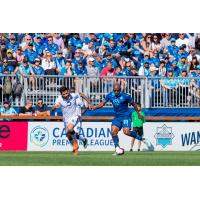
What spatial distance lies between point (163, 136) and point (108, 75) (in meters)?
3.06

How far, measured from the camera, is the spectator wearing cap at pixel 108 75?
3275cm

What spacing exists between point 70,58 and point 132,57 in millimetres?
2373

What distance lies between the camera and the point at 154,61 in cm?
3450

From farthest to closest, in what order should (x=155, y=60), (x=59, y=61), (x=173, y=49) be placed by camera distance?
(x=173, y=49)
(x=155, y=60)
(x=59, y=61)

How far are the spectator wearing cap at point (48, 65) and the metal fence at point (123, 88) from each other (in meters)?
0.96

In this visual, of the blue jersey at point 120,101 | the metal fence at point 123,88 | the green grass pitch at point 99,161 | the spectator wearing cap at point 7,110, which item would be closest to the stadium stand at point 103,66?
the metal fence at point 123,88

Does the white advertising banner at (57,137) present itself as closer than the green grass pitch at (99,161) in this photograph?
No

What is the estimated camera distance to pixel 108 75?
33625mm

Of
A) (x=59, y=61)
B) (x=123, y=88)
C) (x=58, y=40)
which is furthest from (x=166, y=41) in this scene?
(x=59, y=61)

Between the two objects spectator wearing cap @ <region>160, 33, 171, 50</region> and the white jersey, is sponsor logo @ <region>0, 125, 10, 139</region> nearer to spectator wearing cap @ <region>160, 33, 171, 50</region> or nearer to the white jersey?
the white jersey

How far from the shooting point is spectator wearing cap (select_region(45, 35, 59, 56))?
34.2 metres

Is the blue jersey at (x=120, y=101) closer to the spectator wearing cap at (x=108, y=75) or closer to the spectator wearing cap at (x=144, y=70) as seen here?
the spectator wearing cap at (x=108, y=75)

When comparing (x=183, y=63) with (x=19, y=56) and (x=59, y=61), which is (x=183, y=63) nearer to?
(x=59, y=61)

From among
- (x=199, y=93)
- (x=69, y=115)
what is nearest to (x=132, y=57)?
(x=199, y=93)
